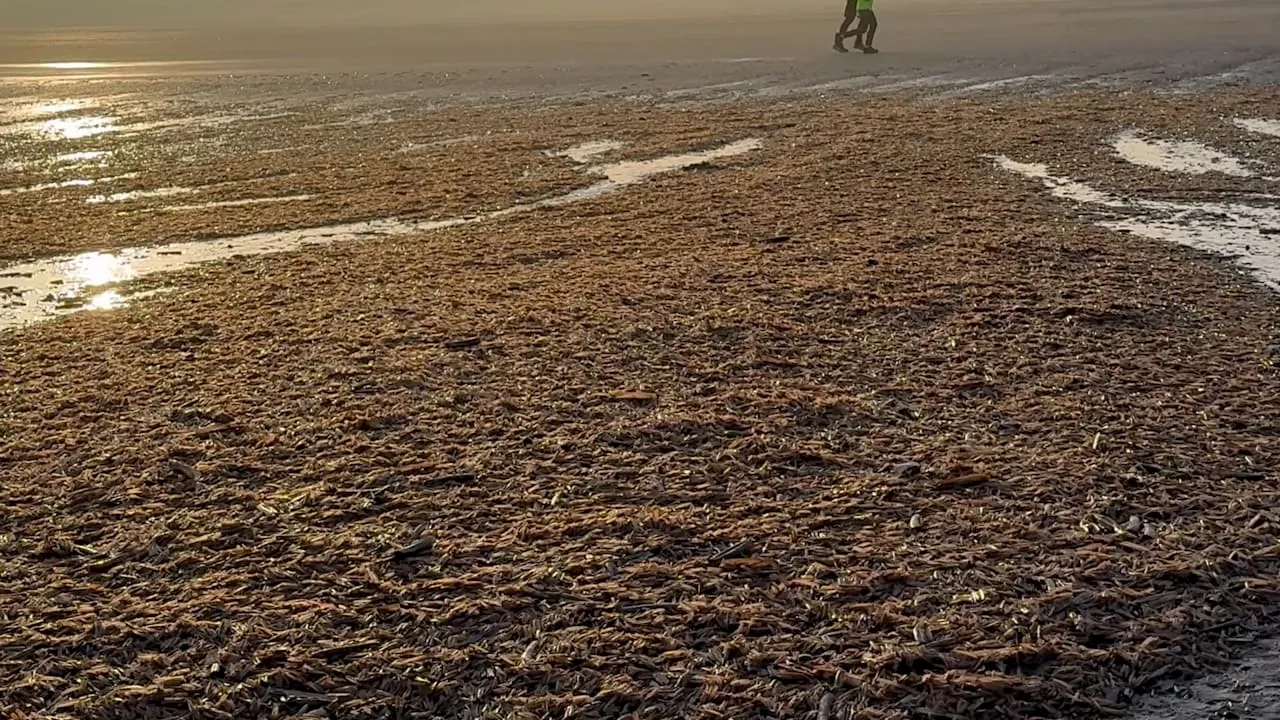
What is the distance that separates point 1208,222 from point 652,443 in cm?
553

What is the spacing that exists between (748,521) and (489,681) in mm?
1159

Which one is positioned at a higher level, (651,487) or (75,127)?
(75,127)

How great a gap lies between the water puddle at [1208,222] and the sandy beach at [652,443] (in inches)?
1.8

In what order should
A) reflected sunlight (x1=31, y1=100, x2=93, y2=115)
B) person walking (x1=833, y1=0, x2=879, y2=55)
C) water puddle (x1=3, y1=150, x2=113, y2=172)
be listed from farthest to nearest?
person walking (x1=833, y1=0, x2=879, y2=55)
reflected sunlight (x1=31, y1=100, x2=93, y2=115)
water puddle (x1=3, y1=150, x2=113, y2=172)

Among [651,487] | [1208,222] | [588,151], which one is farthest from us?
[588,151]

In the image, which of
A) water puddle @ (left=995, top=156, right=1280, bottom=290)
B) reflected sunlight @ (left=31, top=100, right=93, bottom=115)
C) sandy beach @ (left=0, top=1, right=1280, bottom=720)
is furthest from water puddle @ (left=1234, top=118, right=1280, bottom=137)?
reflected sunlight @ (left=31, top=100, right=93, bottom=115)

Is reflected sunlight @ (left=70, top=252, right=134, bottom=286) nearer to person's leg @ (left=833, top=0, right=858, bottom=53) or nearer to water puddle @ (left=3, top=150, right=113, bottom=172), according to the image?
water puddle @ (left=3, top=150, right=113, bottom=172)

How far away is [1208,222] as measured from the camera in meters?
8.33

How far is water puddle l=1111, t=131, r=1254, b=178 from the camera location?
10.4m

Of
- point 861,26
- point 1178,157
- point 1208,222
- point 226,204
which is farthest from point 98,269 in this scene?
point 861,26

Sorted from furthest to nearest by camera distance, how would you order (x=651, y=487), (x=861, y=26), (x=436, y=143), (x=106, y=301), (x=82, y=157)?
(x=861, y=26) < (x=436, y=143) < (x=82, y=157) < (x=106, y=301) < (x=651, y=487)

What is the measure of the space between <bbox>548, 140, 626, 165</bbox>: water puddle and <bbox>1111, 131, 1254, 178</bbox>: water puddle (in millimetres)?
5184

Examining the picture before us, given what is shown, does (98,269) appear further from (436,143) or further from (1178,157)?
(1178,157)

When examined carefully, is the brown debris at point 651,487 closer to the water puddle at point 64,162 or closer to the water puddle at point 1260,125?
the water puddle at point 1260,125
